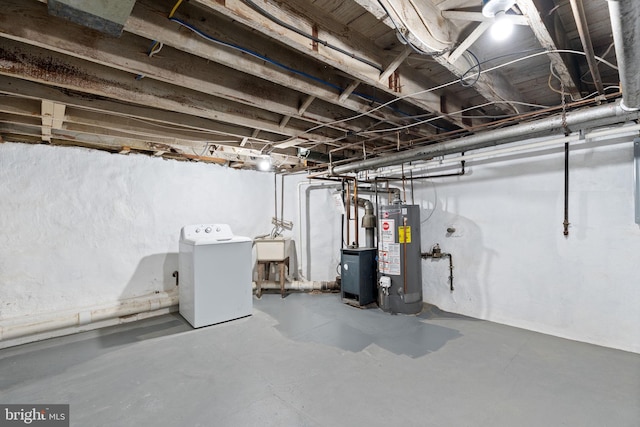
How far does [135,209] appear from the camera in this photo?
3486 millimetres

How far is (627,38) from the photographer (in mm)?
1048

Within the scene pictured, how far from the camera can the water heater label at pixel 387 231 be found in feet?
11.0

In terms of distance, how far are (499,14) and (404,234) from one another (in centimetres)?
248

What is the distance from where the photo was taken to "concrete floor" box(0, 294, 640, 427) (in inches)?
67.0

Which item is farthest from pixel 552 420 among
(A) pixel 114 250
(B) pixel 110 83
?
(A) pixel 114 250

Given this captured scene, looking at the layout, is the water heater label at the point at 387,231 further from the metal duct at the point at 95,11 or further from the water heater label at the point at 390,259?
the metal duct at the point at 95,11

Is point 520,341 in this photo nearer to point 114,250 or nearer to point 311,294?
point 311,294

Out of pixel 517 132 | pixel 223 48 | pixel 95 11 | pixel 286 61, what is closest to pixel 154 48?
pixel 223 48

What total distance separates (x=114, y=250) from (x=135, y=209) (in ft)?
→ 1.75

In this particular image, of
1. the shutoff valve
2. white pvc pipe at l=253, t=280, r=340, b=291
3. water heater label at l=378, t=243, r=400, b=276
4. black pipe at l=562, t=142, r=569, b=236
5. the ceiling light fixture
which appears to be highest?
the ceiling light fixture

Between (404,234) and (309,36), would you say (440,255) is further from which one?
(309,36)
